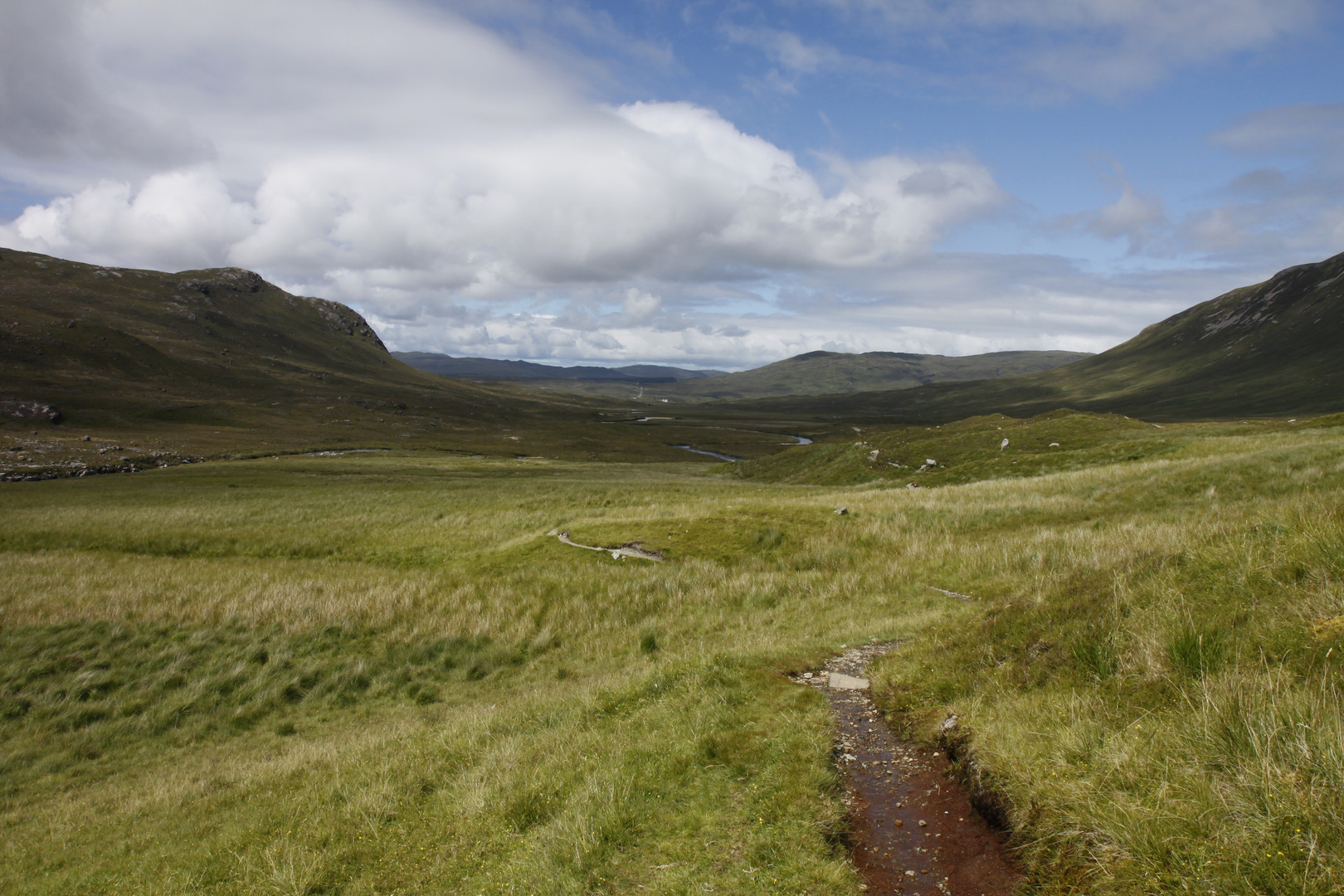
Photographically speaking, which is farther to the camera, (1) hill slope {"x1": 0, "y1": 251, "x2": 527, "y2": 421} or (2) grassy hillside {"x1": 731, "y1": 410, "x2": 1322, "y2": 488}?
(1) hill slope {"x1": 0, "y1": 251, "x2": 527, "y2": 421}

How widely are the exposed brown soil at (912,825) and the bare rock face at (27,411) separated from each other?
135m

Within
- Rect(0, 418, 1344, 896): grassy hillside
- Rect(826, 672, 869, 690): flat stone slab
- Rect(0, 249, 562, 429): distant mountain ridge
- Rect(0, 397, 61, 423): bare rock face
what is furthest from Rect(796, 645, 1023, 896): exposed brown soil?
Rect(0, 249, 562, 429): distant mountain ridge

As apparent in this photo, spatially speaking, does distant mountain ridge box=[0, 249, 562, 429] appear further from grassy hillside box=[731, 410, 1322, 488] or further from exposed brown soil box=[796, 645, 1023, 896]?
exposed brown soil box=[796, 645, 1023, 896]

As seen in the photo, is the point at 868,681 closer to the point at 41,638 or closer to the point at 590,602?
the point at 590,602

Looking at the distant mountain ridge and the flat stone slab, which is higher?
the distant mountain ridge

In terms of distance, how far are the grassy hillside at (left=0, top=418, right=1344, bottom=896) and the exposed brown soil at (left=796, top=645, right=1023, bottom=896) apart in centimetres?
28

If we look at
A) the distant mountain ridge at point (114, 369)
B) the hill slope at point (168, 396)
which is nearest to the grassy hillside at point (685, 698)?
the hill slope at point (168, 396)

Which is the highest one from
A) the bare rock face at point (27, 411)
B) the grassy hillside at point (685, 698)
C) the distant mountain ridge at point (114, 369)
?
the distant mountain ridge at point (114, 369)

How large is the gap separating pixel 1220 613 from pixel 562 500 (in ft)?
116

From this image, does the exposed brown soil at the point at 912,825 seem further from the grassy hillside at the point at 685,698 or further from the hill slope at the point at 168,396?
the hill slope at the point at 168,396

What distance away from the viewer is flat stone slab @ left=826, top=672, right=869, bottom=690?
32.9 ft

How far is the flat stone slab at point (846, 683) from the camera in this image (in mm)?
10031

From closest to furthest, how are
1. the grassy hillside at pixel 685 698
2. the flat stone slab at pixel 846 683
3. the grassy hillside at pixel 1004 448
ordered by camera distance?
the grassy hillside at pixel 685 698 < the flat stone slab at pixel 846 683 < the grassy hillside at pixel 1004 448

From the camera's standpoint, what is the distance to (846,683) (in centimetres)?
1020
